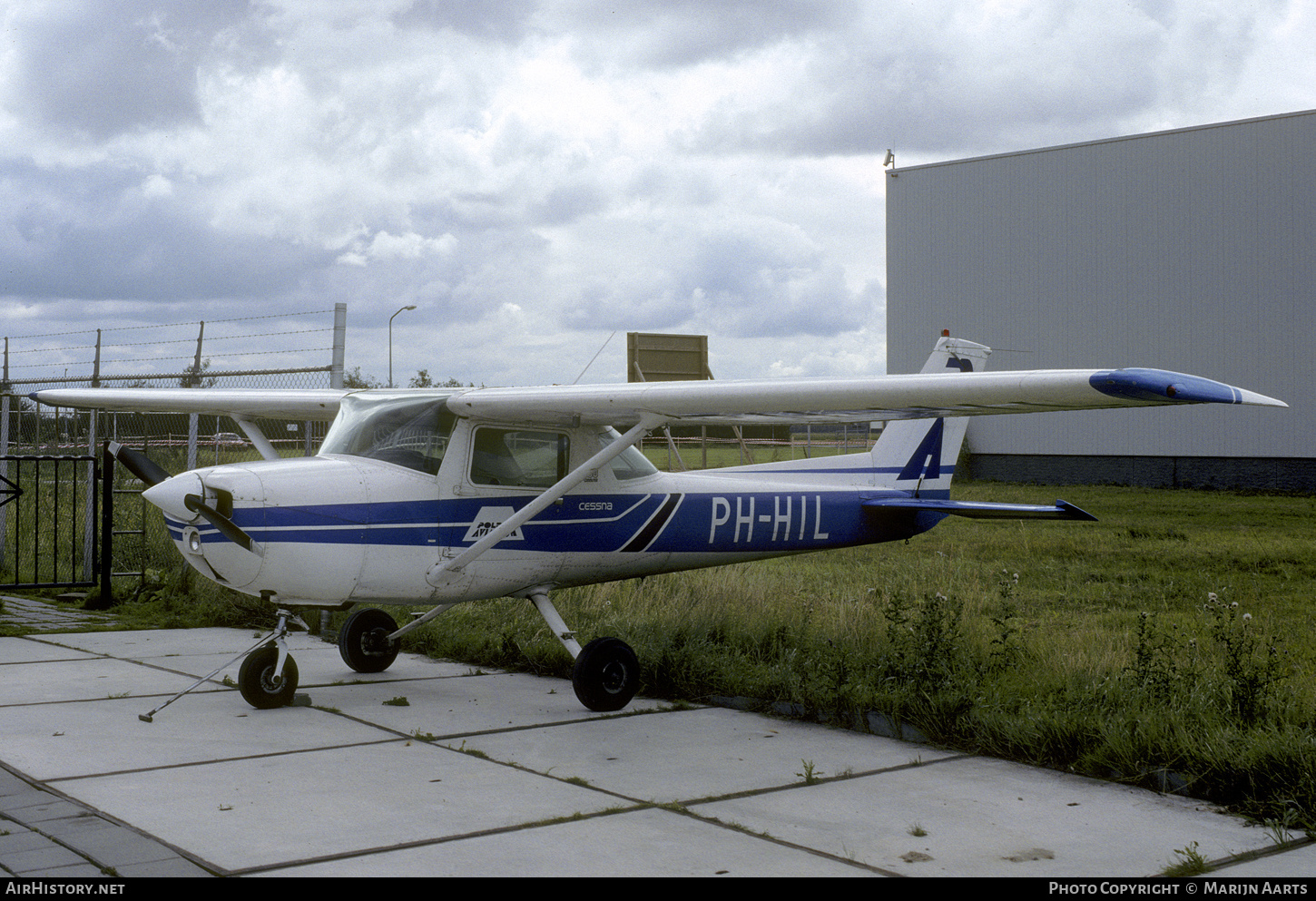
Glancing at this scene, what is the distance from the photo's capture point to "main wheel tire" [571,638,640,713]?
268 inches

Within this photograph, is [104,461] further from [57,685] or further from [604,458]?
[604,458]

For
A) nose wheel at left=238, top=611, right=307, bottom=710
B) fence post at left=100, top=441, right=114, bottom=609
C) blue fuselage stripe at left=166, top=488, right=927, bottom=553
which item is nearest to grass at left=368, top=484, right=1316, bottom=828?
blue fuselage stripe at left=166, top=488, right=927, bottom=553

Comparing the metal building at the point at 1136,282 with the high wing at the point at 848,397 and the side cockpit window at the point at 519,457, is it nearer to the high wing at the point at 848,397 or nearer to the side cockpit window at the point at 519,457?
the high wing at the point at 848,397

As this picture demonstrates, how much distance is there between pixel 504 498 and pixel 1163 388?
3.97 meters

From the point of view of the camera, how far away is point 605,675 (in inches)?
272

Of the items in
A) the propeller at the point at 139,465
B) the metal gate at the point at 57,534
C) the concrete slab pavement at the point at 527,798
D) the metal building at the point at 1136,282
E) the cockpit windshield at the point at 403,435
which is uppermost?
the metal building at the point at 1136,282

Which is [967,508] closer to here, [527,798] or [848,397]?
[848,397]

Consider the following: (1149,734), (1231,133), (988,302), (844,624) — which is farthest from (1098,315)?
(1149,734)

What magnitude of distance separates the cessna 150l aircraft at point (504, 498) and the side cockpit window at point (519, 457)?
12mm

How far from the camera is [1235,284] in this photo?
90.9 feet

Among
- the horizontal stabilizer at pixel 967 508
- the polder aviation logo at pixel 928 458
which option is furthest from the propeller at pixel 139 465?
the polder aviation logo at pixel 928 458

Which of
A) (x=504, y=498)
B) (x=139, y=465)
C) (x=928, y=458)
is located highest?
(x=928, y=458)

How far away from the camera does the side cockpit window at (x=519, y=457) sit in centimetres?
730

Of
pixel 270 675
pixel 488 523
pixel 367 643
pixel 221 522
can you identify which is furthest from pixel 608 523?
pixel 221 522
